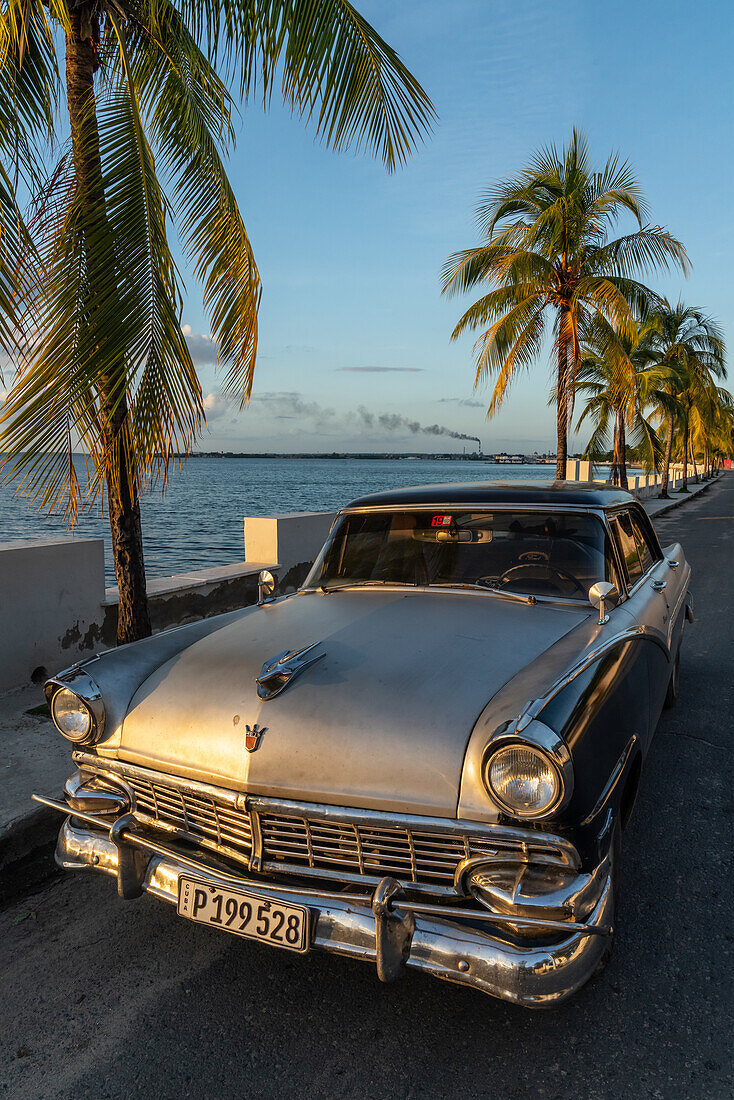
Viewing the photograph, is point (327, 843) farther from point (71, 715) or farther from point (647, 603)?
point (647, 603)

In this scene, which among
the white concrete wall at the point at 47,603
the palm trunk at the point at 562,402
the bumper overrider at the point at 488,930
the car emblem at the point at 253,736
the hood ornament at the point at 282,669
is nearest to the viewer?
the bumper overrider at the point at 488,930

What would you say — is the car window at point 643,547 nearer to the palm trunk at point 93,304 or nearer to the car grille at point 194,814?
the car grille at point 194,814

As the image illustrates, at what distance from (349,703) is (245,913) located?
68 centimetres

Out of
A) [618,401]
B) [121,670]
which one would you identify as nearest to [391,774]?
[121,670]

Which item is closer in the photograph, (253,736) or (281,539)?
(253,736)

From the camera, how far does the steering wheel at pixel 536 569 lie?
131 inches

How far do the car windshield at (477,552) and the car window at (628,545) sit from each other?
290 millimetres

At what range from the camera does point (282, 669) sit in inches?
99.8

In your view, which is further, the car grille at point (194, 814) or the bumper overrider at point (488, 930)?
the car grille at point (194, 814)

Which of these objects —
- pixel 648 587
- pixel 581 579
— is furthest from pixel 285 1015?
pixel 648 587

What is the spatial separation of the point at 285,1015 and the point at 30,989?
34.8 inches

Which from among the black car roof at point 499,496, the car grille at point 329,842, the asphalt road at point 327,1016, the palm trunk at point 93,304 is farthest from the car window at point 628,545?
the palm trunk at point 93,304

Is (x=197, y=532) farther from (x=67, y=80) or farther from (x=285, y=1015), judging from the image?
(x=285, y=1015)

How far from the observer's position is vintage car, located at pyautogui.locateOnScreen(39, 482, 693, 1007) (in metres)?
2.05
